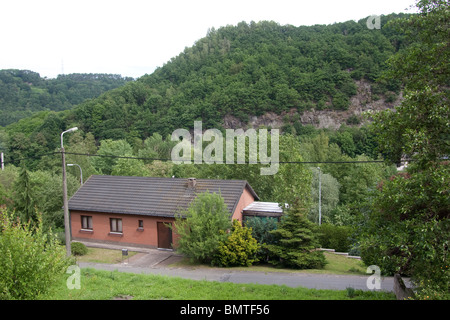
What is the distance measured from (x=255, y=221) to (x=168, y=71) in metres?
91.7

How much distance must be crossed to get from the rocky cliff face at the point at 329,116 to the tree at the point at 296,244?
6739cm

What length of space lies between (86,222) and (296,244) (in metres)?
14.7

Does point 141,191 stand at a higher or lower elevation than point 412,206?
lower

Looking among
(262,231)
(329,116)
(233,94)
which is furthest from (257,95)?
(262,231)

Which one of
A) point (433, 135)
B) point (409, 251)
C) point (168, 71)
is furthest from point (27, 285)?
point (168, 71)

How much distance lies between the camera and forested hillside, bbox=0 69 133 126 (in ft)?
399

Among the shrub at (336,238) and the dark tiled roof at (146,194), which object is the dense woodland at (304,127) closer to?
the shrub at (336,238)

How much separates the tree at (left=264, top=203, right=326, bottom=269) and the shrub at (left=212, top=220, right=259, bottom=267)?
36.1 inches

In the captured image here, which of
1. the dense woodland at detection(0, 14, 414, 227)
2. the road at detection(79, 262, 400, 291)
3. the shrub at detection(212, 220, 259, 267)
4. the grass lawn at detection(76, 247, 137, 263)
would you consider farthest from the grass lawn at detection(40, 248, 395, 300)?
the dense woodland at detection(0, 14, 414, 227)

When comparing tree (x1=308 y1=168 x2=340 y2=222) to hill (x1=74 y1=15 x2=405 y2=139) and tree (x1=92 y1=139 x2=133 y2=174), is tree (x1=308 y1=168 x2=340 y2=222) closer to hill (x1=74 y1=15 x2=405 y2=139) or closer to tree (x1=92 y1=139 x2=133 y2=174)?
tree (x1=92 y1=139 x2=133 y2=174)

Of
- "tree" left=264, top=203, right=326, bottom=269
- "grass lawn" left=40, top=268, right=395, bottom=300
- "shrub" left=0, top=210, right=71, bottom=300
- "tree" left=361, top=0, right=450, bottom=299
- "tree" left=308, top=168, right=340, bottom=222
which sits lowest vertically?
"tree" left=308, top=168, right=340, bottom=222

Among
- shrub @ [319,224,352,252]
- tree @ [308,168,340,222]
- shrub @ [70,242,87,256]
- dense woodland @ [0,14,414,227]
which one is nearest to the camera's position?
shrub @ [70,242,87,256]

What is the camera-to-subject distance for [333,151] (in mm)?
55375
